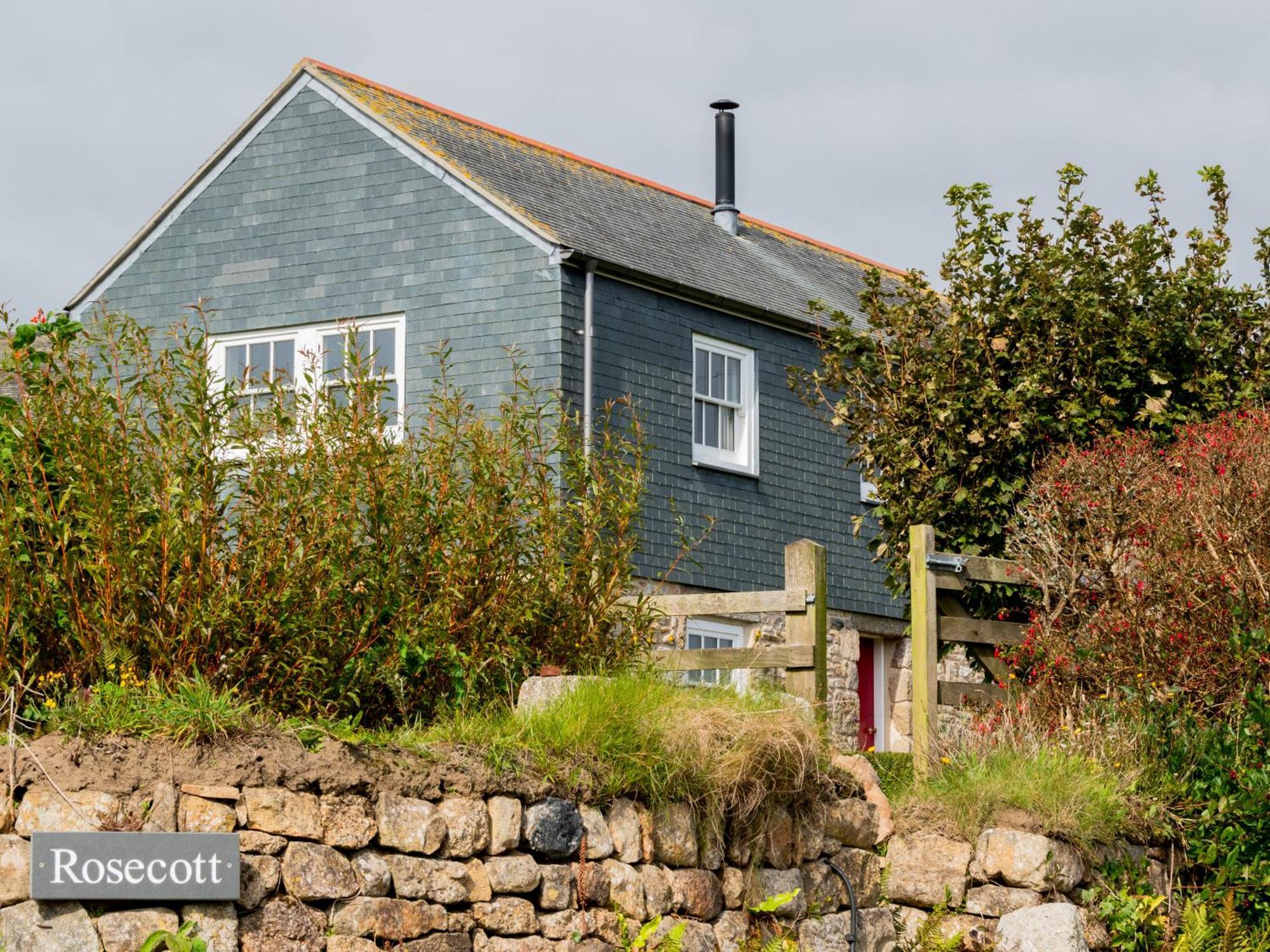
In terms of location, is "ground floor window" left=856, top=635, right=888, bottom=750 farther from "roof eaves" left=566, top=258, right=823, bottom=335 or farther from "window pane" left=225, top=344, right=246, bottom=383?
"window pane" left=225, top=344, right=246, bottom=383

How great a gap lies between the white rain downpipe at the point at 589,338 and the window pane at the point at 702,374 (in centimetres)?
152

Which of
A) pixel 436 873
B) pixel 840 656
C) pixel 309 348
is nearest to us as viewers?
pixel 436 873

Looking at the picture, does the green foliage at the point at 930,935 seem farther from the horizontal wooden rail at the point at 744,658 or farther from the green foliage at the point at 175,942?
the green foliage at the point at 175,942

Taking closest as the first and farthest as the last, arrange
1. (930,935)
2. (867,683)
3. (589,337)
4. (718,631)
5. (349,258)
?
(930,935)
(589,337)
(349,258)
(718,631)
(867,683)

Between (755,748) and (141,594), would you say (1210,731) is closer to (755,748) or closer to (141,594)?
(755,748)

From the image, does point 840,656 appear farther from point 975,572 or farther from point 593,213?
point 975,572

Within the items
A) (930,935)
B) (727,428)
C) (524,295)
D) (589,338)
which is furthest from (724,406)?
(930,935)

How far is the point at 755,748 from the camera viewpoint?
8.06 metres

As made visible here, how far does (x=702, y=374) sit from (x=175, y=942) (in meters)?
11.2

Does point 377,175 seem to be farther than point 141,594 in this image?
Yes

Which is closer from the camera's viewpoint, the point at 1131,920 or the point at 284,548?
the point at 284,548

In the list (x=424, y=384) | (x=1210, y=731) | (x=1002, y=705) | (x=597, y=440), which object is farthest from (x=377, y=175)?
(x=1210, y=731)

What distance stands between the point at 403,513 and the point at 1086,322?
561 cm

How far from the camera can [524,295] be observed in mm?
15734
